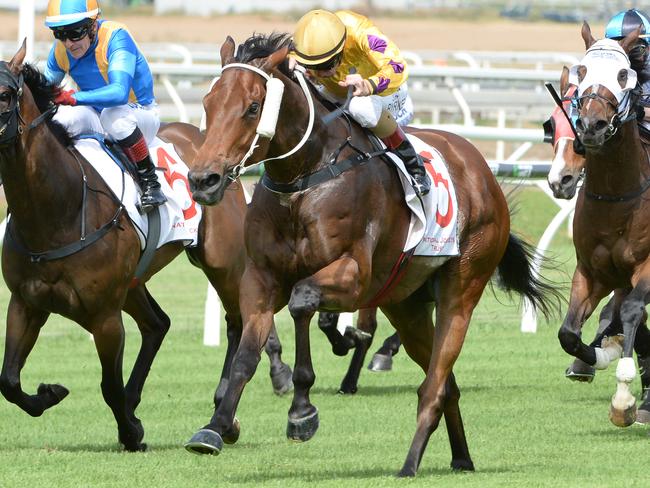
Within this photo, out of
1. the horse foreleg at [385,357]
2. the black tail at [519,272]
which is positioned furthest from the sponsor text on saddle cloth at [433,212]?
the horse foreleg at [385,357]

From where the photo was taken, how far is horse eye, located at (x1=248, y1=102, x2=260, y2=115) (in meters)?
5.65

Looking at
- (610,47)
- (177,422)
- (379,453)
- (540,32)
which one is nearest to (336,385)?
(177,422)

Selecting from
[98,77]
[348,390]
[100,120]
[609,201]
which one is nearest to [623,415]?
[609,201]

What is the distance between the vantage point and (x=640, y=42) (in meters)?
7.54

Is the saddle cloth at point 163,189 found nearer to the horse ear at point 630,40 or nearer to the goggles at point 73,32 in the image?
the goggles at point 73,32

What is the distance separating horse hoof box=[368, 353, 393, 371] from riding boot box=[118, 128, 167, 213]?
2.75 m

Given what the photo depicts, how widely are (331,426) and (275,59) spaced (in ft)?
8.19

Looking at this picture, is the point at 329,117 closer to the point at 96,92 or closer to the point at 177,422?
the point at 96,92

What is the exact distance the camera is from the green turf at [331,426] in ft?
20.0

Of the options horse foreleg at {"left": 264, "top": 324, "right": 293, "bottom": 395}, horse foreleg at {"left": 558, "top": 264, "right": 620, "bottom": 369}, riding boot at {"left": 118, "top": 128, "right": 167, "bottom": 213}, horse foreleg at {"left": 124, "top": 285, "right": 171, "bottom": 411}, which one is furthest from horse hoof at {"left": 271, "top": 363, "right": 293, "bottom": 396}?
horse foreleg at {"left": 558, "top": 264, "right": 620, "bottom": 369}

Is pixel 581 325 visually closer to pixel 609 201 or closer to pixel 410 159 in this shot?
pixel 609 201

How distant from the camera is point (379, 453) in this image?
6.80 meters

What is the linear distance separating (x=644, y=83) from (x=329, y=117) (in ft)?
7.38

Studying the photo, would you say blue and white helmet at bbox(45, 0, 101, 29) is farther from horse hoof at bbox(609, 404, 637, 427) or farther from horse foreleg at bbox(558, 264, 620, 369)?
horse hoof at bbox(609, 404, 637, 427)
